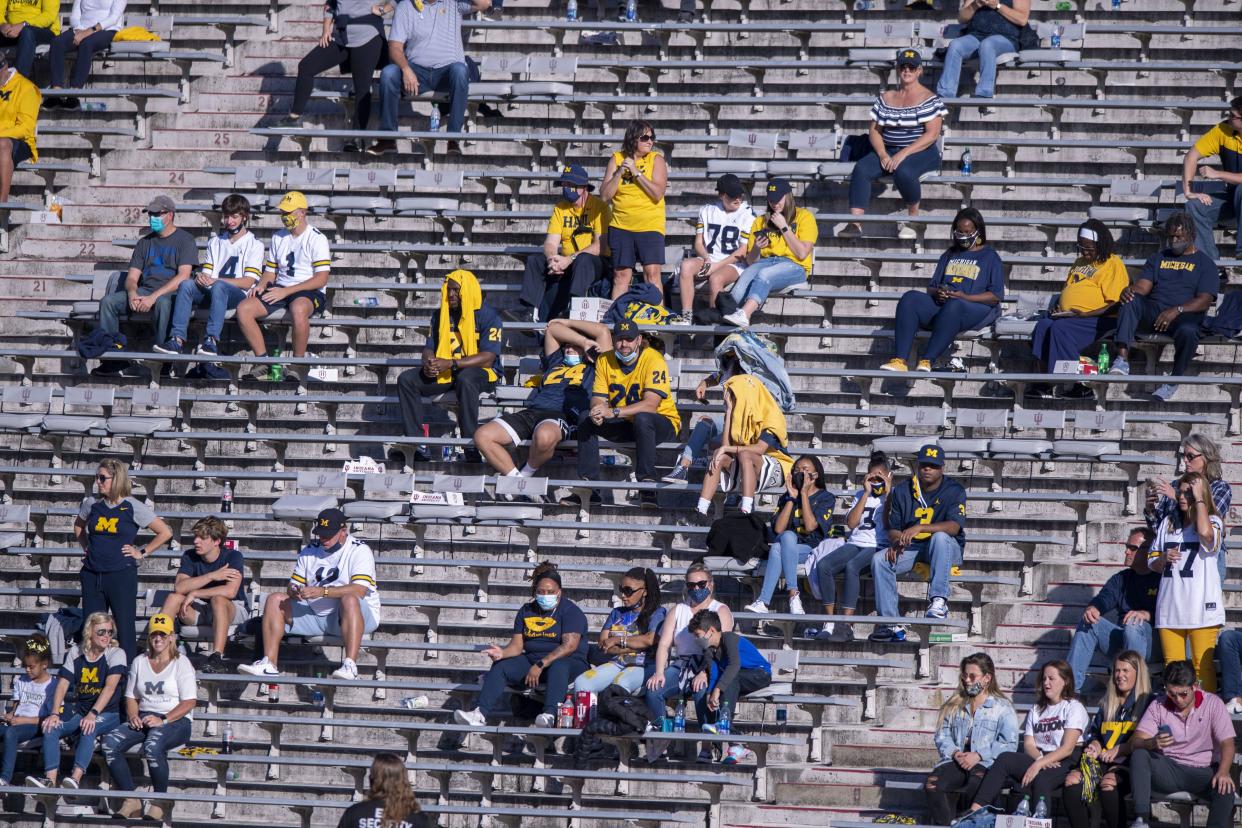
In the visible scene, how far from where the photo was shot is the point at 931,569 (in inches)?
508

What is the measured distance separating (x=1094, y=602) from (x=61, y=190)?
9729mm

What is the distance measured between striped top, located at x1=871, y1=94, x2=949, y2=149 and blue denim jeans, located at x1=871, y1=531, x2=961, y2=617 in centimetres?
422

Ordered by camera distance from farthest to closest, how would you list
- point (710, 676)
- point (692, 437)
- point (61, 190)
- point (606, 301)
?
point (61, 190), point (606, 301), point (692, 437), point (710, 676)

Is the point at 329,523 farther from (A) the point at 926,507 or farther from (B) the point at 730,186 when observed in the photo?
(B) the point at 730,186

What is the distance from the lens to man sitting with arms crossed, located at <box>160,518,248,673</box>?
1360 cm

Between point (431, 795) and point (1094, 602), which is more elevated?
point (1094, 602)

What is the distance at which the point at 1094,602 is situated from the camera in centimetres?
1255

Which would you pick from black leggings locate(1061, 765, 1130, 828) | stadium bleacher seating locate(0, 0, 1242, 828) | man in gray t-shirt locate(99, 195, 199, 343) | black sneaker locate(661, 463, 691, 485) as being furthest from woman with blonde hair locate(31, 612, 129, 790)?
black leggings locate(1061, 765, 1130, 828)

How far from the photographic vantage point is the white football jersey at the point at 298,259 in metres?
15.8

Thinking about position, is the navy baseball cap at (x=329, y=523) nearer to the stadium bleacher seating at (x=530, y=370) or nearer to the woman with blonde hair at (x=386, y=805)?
the stadium bleacher seating at (x=530, y=370)

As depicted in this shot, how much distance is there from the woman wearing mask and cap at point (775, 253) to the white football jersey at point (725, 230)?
0.07 m

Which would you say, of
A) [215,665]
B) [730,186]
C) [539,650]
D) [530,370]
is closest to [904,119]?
[730,186]

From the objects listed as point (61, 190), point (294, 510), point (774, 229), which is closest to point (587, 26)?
point (774, 229)

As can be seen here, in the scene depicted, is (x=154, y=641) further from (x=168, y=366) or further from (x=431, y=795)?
(x=168, y=366)
